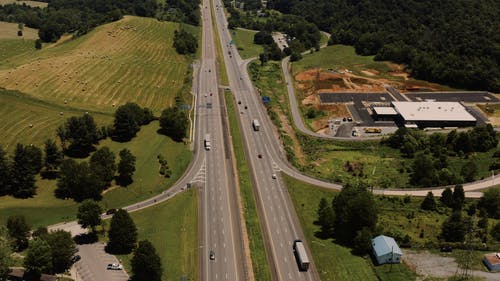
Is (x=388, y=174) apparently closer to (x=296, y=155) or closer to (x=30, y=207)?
(x=296, y=155)

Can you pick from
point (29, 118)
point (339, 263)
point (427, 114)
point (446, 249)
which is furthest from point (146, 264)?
point (427, 114)

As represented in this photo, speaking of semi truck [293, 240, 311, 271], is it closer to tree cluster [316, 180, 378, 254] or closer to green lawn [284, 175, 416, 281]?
green lawn [284, 175, 416, 281]

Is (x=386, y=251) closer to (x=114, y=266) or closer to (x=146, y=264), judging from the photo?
(x=146, y=264)

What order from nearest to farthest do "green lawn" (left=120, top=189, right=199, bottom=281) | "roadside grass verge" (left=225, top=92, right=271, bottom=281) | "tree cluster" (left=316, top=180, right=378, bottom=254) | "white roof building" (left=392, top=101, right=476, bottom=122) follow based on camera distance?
"green lawn" (left=120, top=189, right=199, bottom=281) < "roadside grass verge" (left=225, top=92, right=271, bottom=281) < "tree cluster" (left=316, top=180, right=378, bottom=254) < "white roof building" (left=392, top=101, right=476, bottom=122)

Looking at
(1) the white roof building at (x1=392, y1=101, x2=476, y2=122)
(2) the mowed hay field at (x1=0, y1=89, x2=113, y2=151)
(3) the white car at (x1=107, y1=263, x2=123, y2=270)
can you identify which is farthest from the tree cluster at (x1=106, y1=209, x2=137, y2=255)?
(1) the white roof building at (x1=392, y1=101, x2=476, y2=122)

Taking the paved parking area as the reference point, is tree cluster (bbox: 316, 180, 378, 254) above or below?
above

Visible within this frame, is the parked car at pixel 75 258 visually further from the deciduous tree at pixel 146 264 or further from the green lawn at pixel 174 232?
the deciduous tree at pixel 146 264

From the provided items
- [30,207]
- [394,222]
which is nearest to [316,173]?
[394,222]
